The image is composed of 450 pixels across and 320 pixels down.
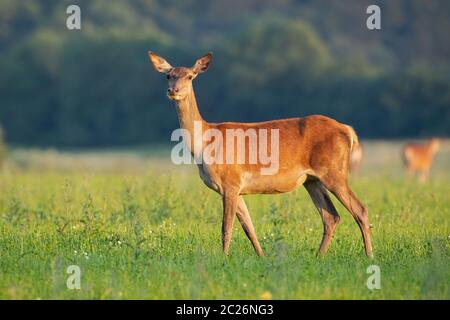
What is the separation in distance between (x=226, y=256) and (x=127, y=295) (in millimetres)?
1821

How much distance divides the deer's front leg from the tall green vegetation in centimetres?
3937

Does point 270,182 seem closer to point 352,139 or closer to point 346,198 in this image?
point 346,198

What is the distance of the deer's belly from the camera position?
419 inches

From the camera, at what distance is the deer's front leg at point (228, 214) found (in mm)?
10352

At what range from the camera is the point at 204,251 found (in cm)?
1016

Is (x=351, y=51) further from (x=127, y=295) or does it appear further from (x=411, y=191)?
(x=127, y=295)

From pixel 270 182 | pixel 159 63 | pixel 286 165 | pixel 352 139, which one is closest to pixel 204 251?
pixel 270 182

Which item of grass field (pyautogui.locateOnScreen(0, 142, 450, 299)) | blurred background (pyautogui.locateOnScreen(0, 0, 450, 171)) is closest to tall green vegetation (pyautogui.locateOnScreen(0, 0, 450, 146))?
blurred background (pyautogui.locateOnScreen(0, 0, 450, 171))

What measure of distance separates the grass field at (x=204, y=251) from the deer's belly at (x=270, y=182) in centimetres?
57

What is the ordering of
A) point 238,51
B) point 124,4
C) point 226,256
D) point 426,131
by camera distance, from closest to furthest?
1. point 226,256
2. point 426,131
3. point 238,51
4. point 124,4

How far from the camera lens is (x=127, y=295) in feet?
27.2

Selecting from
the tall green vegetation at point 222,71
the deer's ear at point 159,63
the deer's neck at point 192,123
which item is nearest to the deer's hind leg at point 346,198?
the deer's neck at point 192,123
